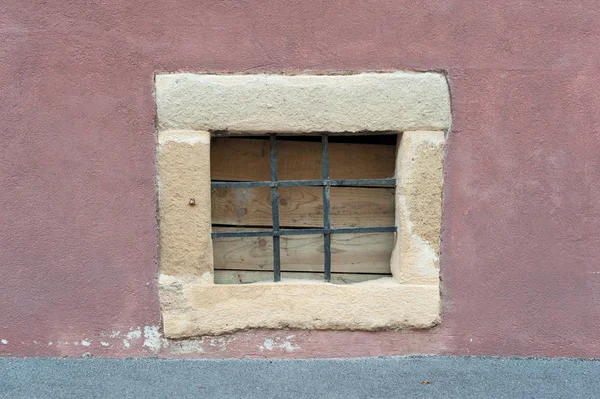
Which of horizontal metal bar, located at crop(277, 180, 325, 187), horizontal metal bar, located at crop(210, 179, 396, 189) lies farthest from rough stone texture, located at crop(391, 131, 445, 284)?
horizontal metal bar, located at crop(277, 180, 325, 187)

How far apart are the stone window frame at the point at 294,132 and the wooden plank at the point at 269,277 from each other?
180 millimetres

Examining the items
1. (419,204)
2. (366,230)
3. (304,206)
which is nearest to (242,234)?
(304,206)

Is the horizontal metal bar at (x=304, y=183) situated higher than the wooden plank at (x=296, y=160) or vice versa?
the wooden plank at (x=296, y=160)

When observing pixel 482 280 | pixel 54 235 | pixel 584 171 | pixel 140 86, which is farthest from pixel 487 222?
pixel 54 235

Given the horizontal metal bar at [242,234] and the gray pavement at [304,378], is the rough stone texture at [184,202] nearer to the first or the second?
the horizontal metal bar at [242,234]

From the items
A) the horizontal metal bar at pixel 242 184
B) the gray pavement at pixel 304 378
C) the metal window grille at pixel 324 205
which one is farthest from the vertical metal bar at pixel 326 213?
the gray pavement at pixel 304 378

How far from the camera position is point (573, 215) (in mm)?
2693

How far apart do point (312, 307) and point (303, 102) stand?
3.13ft

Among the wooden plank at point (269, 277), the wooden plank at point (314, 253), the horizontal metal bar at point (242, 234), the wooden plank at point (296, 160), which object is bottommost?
the wooden plank at point (269, 277)

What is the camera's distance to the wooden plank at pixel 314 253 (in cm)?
288

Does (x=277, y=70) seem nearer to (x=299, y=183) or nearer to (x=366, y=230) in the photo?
(x=299, y=183)

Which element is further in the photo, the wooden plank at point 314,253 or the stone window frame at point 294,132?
the wooden plank at point 314,253

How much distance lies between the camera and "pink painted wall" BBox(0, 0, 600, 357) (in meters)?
2.61

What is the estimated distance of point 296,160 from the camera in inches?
113
